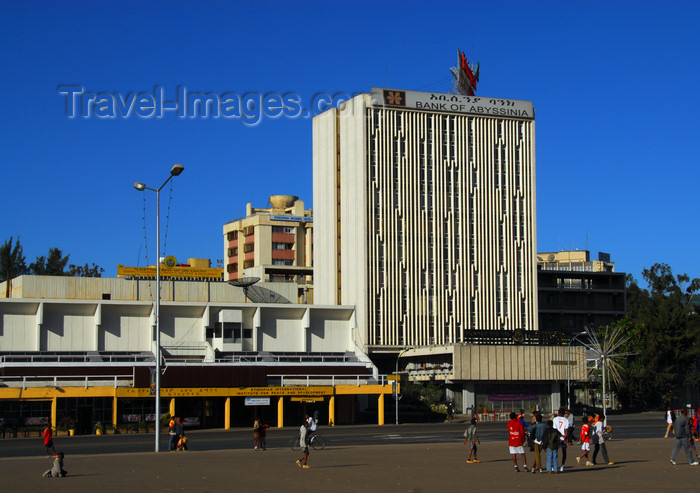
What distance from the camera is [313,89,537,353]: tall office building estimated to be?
328ft

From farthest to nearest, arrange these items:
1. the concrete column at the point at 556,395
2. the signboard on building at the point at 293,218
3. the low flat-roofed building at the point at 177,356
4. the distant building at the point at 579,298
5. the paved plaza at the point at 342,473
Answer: the signboard on building at the point at 293,218 < the distant building at the point at 579,298 < the concrete column at the point at 556,395 < the low flat-roofed building at the point at 177,356 < the paved plaza at the point at 342,473

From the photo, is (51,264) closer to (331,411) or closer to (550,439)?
(331,411)

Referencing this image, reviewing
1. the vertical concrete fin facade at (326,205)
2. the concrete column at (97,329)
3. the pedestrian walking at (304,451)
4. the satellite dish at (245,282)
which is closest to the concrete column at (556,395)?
the vertical concrete fin facade at (326,205)

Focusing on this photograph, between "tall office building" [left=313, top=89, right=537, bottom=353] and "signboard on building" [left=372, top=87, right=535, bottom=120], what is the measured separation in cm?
12

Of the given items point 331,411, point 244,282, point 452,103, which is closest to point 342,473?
point 331,411

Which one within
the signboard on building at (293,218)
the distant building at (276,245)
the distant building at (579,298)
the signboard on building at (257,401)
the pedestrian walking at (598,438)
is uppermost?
the signboard on building at (293,218)

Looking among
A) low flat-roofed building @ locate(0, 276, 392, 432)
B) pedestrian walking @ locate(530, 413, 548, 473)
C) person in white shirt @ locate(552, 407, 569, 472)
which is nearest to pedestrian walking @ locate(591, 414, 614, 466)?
person in white shirt @ locate(552, 407, 569, 472)

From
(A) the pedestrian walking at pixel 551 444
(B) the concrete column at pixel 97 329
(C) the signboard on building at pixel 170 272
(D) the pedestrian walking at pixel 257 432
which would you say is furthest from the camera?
(C) the signboard on building at pixel 170 272

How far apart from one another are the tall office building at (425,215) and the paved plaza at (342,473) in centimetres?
5791

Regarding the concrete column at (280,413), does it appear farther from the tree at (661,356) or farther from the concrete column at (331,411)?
the tree at (661,356)

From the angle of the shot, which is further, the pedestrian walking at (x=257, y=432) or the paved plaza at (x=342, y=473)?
the pedestrian walking at (x=257, y=432)

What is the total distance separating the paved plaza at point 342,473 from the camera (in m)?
25.8

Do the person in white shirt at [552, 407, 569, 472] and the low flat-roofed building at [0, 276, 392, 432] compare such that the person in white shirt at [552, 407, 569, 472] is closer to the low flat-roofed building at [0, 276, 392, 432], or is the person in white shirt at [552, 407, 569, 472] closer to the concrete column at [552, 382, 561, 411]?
the low flat-roofed building at [0, 276, 392, 432]

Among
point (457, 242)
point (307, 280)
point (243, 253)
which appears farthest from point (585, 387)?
point (243, 253)
